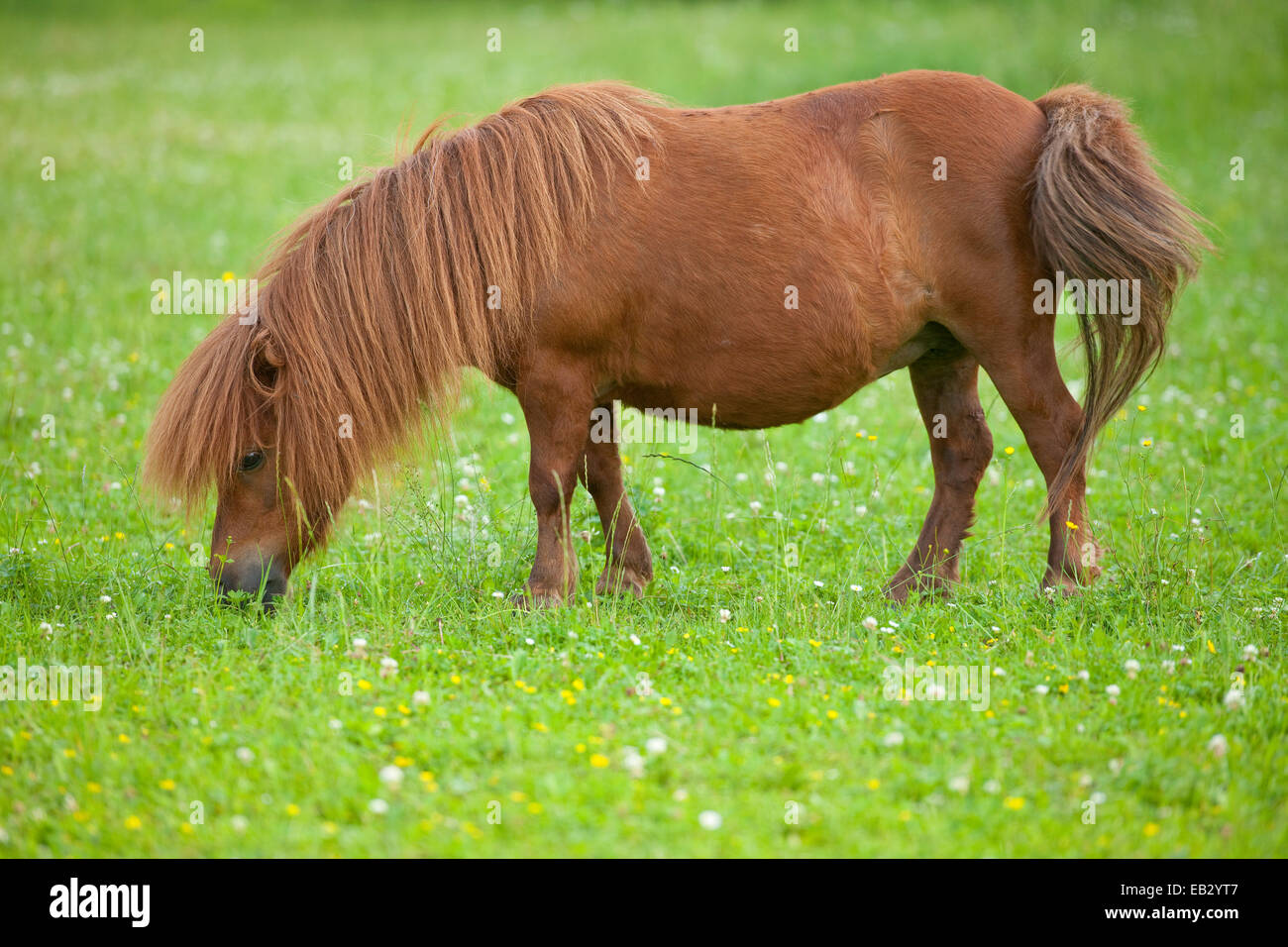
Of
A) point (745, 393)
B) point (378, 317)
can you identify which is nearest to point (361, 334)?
point (378, 317)

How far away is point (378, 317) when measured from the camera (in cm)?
468

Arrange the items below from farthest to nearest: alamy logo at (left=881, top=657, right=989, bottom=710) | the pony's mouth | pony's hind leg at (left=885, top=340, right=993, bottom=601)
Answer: pony's hind leg at (left=885, top=340, right=993, bottom=601) < the pony's mouth < alamy logo at (left=881, top=657, right=989, bottom=710)

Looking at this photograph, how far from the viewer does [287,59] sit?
2241 cm

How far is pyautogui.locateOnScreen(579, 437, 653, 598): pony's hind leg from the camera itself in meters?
5.27

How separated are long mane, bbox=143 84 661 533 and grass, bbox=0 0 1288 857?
0.33 meters

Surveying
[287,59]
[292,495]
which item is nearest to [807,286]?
[292,495]

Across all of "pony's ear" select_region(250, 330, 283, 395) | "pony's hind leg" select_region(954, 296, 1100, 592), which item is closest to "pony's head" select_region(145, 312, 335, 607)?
"pony's ear" select_region(250, 330, 283, 395)

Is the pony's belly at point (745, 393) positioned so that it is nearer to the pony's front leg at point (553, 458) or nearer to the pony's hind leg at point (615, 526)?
the pony's front leg at point (553, 458)

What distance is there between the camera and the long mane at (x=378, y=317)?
460 cm

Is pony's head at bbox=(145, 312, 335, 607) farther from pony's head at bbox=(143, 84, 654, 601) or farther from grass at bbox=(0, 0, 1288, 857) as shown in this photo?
grass at bbox=(0, 0, 1288, 857)

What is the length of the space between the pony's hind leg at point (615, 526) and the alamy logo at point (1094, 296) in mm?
2061

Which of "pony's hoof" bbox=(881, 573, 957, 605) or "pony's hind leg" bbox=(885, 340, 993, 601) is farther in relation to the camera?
"pony's hind leg" bbox=(885, 340, 993, 601)

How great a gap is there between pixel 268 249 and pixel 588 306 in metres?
1.53
